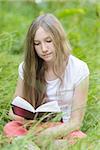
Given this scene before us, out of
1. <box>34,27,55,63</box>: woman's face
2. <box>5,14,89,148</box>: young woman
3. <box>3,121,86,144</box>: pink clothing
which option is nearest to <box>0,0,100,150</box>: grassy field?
<box>3,121,86,144</box>: pink clothing

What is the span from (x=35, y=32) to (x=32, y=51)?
12 cm

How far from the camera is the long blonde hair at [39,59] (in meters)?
3.12

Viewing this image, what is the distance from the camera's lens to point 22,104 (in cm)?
314

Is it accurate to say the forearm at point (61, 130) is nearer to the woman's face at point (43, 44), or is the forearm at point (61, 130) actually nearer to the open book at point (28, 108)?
the open book at point (28, 108)

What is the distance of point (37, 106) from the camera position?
3.24m

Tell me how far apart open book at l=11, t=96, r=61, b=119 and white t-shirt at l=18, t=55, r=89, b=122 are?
11cm

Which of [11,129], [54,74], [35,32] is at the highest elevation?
[35,32]

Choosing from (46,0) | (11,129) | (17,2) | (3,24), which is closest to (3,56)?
(11,129)

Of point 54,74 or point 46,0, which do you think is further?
point 46,0

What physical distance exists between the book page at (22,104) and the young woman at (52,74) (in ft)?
0.27

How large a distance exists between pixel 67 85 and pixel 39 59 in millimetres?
217

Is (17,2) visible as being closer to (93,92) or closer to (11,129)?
(93,92)

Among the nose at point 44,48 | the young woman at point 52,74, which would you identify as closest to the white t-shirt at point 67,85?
the young woman at point 52,74

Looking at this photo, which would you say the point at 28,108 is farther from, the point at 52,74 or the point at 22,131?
the point at 52,74
